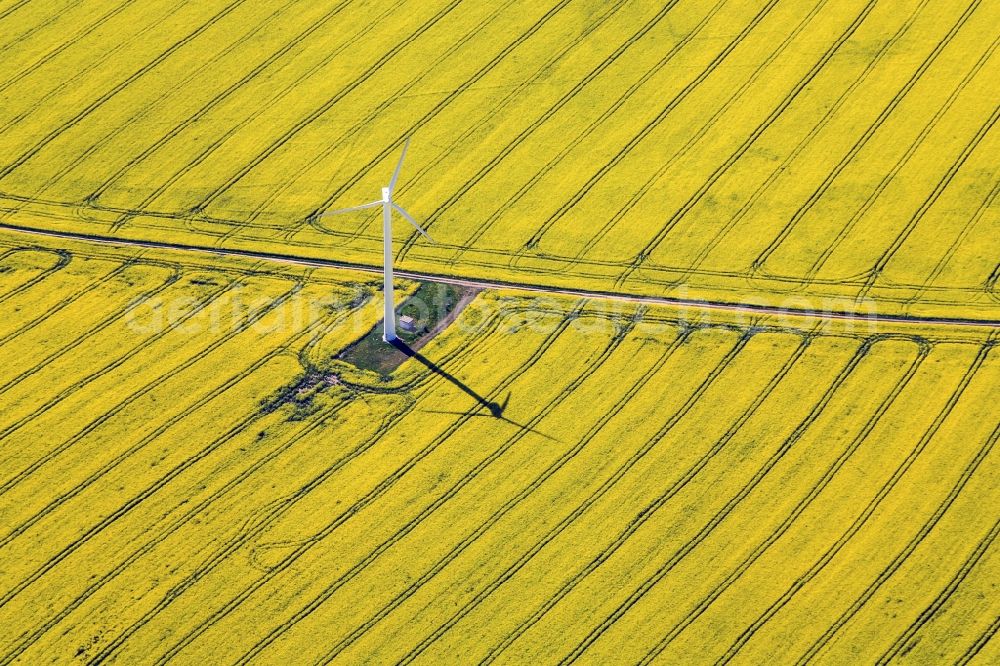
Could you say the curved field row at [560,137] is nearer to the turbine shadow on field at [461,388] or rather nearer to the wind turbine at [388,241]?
the wind turbine at [388,241]

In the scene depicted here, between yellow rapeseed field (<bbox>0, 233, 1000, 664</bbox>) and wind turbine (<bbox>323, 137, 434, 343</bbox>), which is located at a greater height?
wind turbine (<bbox>323, 137, 434, 343</bbox>)

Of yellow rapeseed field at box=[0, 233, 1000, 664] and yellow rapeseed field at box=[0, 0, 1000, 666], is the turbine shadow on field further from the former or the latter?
yellow rapeseed field at box=[0, 0, 1000, 666]

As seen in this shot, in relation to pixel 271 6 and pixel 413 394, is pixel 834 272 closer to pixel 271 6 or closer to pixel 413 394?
pixel 413 394

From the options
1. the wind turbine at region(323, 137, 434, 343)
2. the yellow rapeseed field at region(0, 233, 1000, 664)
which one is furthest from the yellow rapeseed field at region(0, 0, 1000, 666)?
the wind turbine at region(323, 137, 434, 343)

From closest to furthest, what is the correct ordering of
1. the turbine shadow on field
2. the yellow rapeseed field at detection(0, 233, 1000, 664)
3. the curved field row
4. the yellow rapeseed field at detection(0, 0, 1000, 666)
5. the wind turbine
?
the yellow rapeseed field at detection(0, 233, 1000, 664) < the yellow rapeseed field at detection(0, 0, 1000, 666) < the wind turbine < the turbine shadow on field < the curved field row

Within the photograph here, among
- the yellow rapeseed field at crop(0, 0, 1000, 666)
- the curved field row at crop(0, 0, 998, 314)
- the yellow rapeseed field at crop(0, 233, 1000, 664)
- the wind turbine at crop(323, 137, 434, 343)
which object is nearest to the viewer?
the yellow rapeseed field at crop(0, 233, 1000, 664)

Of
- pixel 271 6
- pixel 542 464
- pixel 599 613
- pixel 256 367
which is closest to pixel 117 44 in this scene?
pixel 271 6

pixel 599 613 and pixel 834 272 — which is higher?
pixel 834 272

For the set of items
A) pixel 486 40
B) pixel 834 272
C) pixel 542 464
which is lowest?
pixel 542 464
